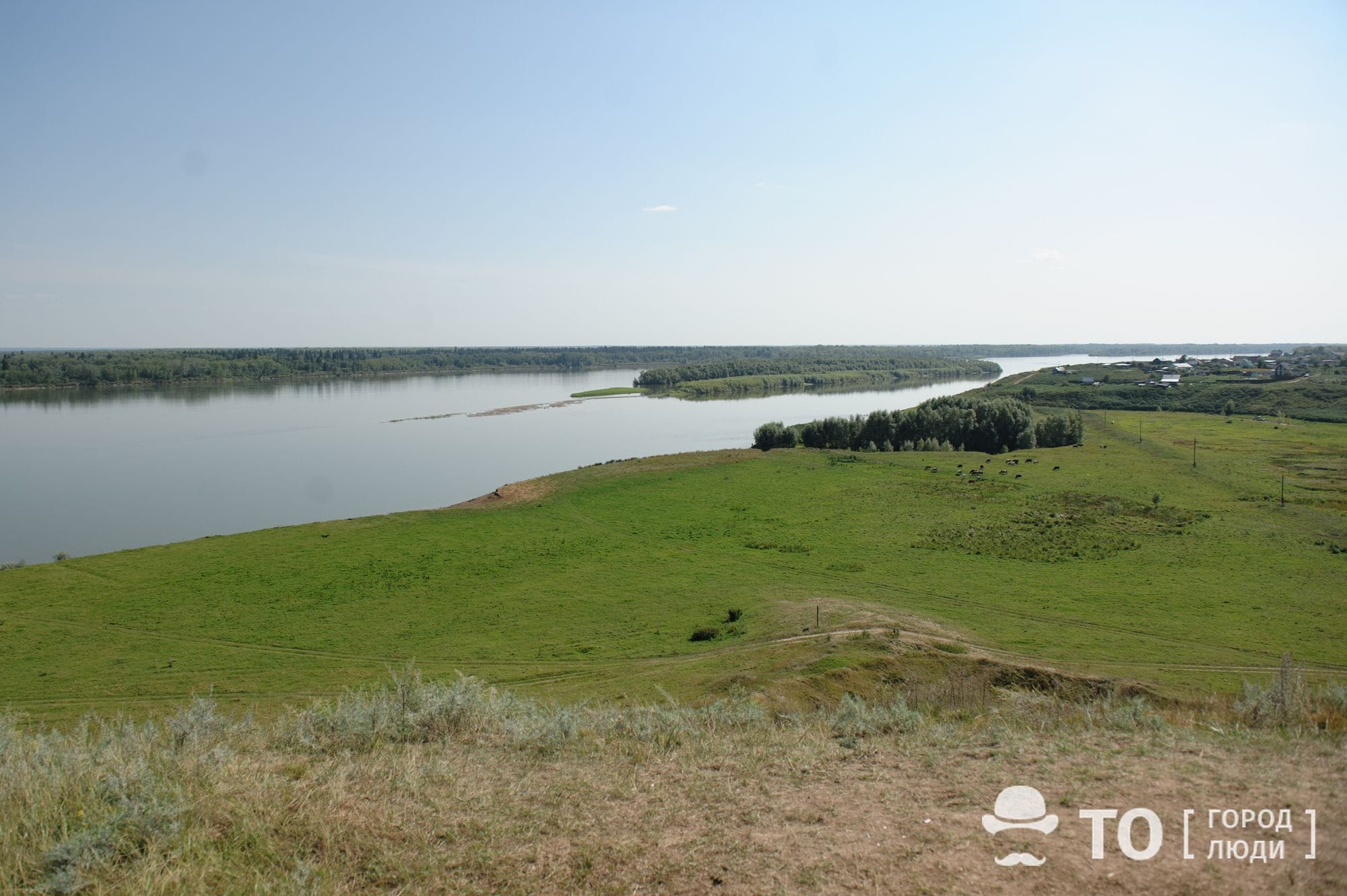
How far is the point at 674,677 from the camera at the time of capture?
18.5 meters

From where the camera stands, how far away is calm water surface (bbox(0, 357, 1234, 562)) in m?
45.4

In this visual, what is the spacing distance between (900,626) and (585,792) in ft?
48.0

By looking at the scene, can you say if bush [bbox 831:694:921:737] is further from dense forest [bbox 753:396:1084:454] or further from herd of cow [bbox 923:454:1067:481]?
dense forest [bbox 753:396:1084:454]

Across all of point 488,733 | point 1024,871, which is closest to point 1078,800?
point 1024,871

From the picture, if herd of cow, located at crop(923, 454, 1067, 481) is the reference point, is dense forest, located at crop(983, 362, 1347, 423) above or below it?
above

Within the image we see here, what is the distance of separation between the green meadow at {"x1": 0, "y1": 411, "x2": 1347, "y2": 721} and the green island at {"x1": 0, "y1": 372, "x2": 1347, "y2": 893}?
190 mm

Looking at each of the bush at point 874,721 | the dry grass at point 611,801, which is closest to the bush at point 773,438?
the bush at point 874,721

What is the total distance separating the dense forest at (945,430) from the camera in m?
66.7

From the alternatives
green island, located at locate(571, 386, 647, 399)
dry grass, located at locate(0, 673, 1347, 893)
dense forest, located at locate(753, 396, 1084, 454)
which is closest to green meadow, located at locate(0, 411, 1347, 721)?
dry grass, located at locate(0, 673, 1347, 893)

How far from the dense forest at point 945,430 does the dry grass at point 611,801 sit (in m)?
56.3

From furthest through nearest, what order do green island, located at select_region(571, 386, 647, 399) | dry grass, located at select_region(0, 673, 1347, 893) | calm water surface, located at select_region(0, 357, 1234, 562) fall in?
green island, located at select_region(571, 386, 647, 399) < calm water surface, located at select_region(0, 357, 1234, 562) < dry grass, located at select_region(0, 673, 1347, 893)

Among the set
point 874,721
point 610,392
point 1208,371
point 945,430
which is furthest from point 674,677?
point 1208,371

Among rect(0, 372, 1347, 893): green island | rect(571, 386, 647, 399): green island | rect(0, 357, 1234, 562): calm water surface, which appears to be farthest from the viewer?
rect(571, 386, 647, 399): green island

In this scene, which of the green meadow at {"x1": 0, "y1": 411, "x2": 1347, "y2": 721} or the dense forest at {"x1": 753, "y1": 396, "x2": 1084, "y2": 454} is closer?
the green meadow at {"x1": 0, "y1": 411, "x2": 1347, "y2": 721}
